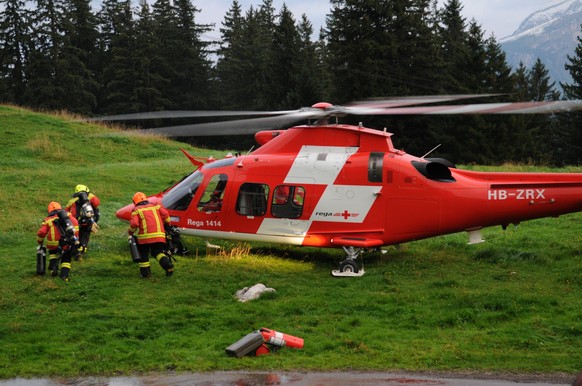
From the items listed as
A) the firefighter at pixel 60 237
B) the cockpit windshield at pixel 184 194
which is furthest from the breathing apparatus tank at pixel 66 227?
the cockpit windshield at pixel 184 194

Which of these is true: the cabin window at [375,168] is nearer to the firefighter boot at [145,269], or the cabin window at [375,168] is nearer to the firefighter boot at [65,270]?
the firefighter boot at [145,269]

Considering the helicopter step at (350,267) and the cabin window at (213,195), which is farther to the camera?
the cabin window at (213,195)

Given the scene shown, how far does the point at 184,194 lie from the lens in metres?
17.1

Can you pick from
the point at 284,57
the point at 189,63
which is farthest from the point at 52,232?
the point at 189,63

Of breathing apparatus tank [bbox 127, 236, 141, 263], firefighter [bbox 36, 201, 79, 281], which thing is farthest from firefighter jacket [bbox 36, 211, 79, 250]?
breathing apparatus tank [bbox 127, 236, 141, 263]

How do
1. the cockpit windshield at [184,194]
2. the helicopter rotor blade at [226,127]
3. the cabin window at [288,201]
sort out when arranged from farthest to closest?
the cockpit windshield at [184,194] < the cabin window at [288,201] < the helicopter rotor blade at [226,127]

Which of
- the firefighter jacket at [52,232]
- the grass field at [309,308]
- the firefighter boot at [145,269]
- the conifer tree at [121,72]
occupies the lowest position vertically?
the grass field at [309,308]

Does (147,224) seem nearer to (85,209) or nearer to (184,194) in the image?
(184,194)

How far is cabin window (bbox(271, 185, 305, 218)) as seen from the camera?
53.5 ft

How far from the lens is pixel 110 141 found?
1364 inches

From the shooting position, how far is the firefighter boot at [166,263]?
1504cm

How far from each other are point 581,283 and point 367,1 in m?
37.6

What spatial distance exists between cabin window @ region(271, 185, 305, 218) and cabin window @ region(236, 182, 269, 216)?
0.78ft

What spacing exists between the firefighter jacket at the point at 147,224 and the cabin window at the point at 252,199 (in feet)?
7.28
